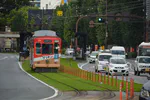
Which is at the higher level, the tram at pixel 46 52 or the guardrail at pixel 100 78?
the tram at pixel 46 52

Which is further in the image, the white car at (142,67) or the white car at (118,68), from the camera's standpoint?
the white car at (142,67)

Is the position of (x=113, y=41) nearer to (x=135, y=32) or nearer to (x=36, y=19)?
(x=135, y=32)

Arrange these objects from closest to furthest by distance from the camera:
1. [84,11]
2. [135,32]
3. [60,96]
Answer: [60,96] → [135,32] → [84,11]

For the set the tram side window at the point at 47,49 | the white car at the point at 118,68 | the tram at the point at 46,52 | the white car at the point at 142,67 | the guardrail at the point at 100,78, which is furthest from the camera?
the tram side window at the point at 47,49

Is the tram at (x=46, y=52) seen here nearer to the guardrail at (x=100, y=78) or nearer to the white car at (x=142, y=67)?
the guardrail at (x=100, y=78)

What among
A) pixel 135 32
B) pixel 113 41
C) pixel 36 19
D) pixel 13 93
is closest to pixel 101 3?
pixel 113 41

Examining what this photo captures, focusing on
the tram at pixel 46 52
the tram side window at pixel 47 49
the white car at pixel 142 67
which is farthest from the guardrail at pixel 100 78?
the white car at pixel 142 67

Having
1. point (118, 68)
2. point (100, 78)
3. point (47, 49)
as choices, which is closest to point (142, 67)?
point (118, 68)

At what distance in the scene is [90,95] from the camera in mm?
22266

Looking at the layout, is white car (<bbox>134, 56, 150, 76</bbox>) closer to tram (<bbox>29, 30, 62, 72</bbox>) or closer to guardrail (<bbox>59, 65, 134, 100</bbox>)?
guardrail (<bbox>59, 65, 134, 100</bbox>)

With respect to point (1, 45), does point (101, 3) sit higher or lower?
higher

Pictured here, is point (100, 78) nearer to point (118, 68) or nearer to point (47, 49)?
point (118, 68)

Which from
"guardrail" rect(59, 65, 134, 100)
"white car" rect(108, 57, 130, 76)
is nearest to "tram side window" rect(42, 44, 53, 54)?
"guardrail" rect(59, 65, 134, 100)

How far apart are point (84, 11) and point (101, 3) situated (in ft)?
33.6
